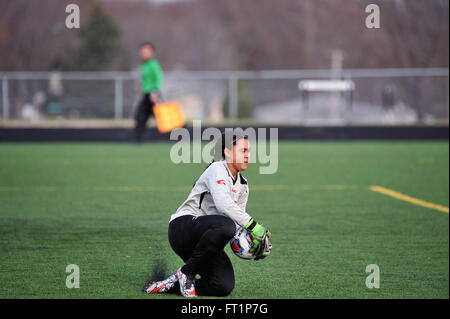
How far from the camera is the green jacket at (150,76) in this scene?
15.6m

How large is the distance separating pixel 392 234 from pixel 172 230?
10.4 feet

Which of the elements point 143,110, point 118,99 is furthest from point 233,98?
point 143,110

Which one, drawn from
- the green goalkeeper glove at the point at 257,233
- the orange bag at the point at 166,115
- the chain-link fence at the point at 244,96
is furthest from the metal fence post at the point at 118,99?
the green goalkeeper glove at the point at 257,233

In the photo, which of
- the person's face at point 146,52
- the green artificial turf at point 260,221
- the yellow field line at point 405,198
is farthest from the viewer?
the person's face at point 146,52

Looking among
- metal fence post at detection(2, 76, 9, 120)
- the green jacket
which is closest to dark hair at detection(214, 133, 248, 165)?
the green jacket

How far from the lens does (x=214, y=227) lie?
489 centimetres

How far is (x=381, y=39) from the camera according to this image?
144 ft

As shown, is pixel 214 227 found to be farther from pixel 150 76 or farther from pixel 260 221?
pixel 150 76

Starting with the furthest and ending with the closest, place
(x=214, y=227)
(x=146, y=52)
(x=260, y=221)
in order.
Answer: (x=146, y=52) < (x=260, y=221) < (x=214, y=227)

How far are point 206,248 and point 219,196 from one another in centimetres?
39

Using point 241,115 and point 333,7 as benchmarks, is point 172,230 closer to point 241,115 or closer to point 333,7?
point 241,115

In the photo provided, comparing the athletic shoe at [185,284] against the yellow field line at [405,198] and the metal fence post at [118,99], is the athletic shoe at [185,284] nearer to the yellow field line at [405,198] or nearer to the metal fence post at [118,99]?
→ the yellow field line at [405,198]

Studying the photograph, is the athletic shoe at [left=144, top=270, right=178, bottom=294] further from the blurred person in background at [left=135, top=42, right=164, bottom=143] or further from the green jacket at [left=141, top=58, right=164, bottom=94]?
the green jacket at [left=141, top=58, right=164, bottom=94]

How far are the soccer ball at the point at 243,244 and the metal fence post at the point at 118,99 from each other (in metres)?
19.6
